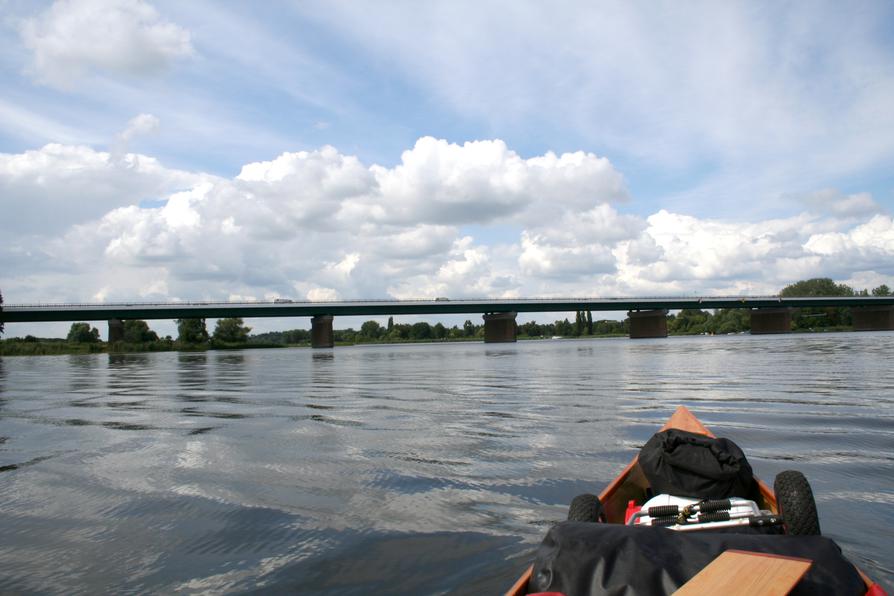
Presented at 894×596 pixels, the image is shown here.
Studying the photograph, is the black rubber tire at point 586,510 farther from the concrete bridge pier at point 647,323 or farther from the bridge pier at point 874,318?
the bridge pier at point 874,318

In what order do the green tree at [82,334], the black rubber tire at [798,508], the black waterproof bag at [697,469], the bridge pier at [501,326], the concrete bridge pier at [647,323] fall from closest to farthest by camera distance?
the black rubber tire at [798,508]
the black waterproof bag at [697,469]
the bridge pier at [501,326]
the concrete bridge pier at [647,323]
the green tree at [82,334]

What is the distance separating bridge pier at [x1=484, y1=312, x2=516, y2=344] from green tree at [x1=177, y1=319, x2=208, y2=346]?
2579 inches

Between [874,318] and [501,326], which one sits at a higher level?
[501,326]

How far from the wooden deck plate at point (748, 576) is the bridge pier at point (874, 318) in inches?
6729

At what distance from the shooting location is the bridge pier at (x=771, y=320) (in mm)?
140375

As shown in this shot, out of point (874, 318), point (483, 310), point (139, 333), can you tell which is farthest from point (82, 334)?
point (874, 318)

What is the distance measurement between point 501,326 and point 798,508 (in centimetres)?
12213

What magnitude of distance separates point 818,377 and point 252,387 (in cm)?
2719

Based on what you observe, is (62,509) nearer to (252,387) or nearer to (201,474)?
(201,474)

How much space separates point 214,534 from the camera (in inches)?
308

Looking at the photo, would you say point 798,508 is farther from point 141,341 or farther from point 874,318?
point 874,318

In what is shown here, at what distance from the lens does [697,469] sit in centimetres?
593

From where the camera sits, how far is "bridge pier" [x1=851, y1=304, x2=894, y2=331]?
14162 centimetres

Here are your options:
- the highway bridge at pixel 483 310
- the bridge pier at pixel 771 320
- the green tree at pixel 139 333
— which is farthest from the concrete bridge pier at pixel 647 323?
the green tree at pixel 139 333
